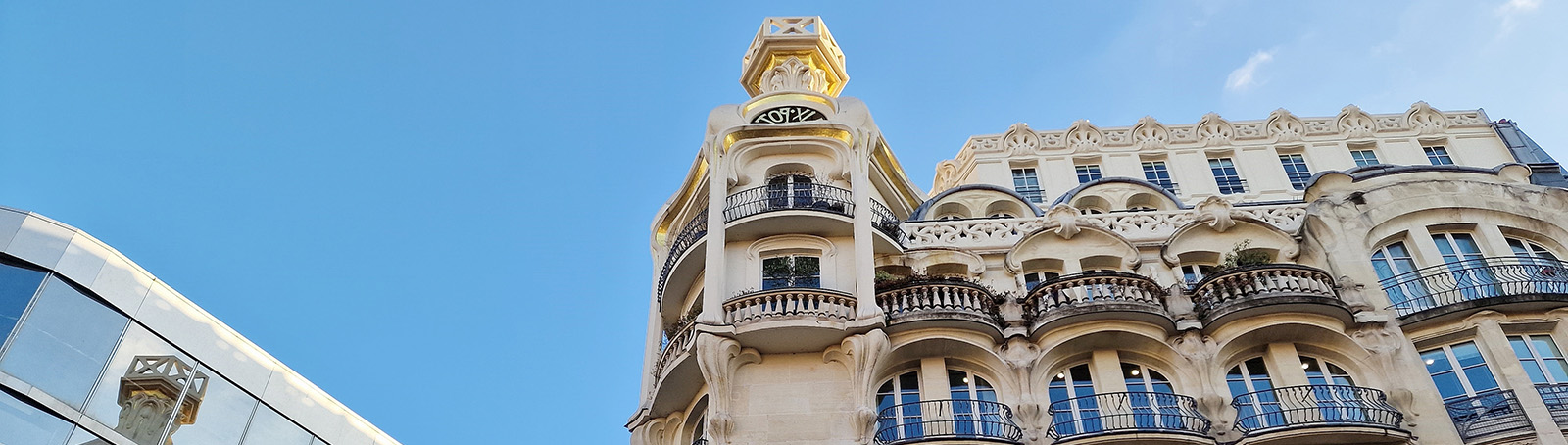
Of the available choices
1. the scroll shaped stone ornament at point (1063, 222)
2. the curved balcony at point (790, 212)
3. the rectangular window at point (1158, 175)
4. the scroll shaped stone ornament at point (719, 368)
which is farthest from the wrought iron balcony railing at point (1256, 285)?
the rectangular window at point (1158, 175)

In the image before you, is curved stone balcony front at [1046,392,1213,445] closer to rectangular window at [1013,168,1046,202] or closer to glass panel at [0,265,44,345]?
rectangular window at [1013,168,1046,202]

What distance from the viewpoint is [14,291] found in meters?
22.9

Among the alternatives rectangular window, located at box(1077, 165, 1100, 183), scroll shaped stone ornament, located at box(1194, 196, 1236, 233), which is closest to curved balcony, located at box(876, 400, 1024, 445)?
scroll shaped stone ornament, located at box(1194, 196, 1236, 233)

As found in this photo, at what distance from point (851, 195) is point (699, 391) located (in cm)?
555

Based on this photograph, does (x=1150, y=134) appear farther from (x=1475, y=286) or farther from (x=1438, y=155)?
(x=1475, y=286)

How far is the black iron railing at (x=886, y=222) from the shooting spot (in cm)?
2414

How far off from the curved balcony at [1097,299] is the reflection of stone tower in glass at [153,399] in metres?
18.5

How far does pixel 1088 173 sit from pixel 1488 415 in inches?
564

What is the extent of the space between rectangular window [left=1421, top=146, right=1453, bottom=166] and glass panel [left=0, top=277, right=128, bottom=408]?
33.4m

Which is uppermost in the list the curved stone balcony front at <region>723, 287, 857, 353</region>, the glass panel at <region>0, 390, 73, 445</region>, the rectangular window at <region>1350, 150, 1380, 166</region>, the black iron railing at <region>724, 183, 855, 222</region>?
the rectangular window at <region>1350, 150, 1380, 166</region>

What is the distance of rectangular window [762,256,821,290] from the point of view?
22.7 m

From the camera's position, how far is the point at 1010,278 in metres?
23.7

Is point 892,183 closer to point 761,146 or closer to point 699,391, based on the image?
point 761,146

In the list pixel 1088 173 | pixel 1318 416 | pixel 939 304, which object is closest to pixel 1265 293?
pixel 1318 416
